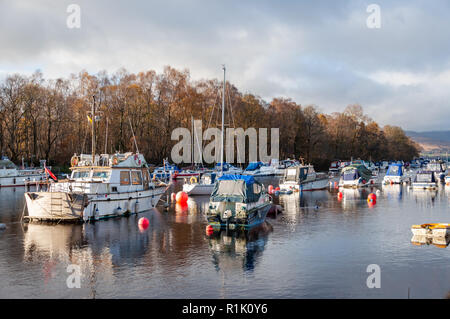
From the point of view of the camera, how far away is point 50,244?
2377cm

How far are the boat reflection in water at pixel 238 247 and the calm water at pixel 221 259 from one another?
2.1 inches

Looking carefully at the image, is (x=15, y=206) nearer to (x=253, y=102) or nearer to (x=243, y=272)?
(x=243, y=272)

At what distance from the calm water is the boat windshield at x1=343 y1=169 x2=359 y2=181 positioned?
31378mm

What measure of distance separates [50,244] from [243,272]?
11.8 metres

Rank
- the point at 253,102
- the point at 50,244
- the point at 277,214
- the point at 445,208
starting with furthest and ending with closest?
1. the point at 253,102
2. the point at 445,208
3. the point at 277,214
4. the point at 50,244

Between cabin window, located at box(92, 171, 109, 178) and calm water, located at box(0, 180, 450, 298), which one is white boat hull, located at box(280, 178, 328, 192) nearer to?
calm water, located at box(0, 180, 450, 298)

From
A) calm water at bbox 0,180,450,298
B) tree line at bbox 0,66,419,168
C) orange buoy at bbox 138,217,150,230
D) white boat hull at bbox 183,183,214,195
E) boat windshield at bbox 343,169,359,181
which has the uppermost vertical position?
tree line at bbox 0,66,419,168

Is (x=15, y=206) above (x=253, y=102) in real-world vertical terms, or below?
below

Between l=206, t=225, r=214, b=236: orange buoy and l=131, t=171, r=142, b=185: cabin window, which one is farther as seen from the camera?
l=131, t=171, r=142, b=185: cabin window

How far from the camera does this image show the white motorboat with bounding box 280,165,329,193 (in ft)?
191

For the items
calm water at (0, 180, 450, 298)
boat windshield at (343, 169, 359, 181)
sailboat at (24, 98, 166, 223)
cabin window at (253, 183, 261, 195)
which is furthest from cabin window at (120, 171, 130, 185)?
boat windshield at (343, 169, 359, 181)

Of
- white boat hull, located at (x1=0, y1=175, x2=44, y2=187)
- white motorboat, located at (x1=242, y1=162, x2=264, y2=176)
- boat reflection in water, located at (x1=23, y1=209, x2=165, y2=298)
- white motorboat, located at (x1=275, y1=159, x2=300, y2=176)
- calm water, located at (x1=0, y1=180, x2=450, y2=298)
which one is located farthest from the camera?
white motorboat, located at (x1=275, y1=159, x2=300, y2=176)
